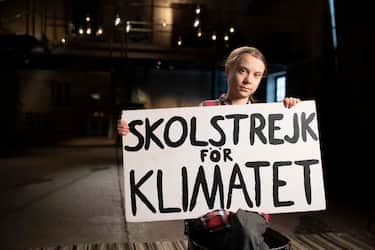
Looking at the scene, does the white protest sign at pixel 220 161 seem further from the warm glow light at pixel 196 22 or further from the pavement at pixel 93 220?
the warm glow light at pixel 196 22

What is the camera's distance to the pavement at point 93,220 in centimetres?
251

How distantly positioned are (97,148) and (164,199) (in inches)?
267

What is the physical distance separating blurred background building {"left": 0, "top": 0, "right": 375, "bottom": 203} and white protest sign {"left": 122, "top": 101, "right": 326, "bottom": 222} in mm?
2423

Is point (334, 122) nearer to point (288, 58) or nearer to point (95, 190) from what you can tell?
point (288, 58)

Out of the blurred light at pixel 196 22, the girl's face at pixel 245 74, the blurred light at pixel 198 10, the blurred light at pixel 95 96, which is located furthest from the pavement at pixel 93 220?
the blurred light at pixel 95 96

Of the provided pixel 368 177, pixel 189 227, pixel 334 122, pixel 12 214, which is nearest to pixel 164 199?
pixel 189 227

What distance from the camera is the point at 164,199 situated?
1.15 metres

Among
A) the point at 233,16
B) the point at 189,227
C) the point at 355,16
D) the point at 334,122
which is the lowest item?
the point at 189,227

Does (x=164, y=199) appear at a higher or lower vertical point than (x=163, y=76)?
lower

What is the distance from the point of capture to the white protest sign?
1.15 m

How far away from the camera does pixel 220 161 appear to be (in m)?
1.17

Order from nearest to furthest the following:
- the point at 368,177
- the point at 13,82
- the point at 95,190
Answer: the point at 95,190, the point at 368,177, the point at 13,82

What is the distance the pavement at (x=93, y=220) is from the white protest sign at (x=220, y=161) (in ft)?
4.42

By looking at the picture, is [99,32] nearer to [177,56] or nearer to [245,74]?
[177,56]
